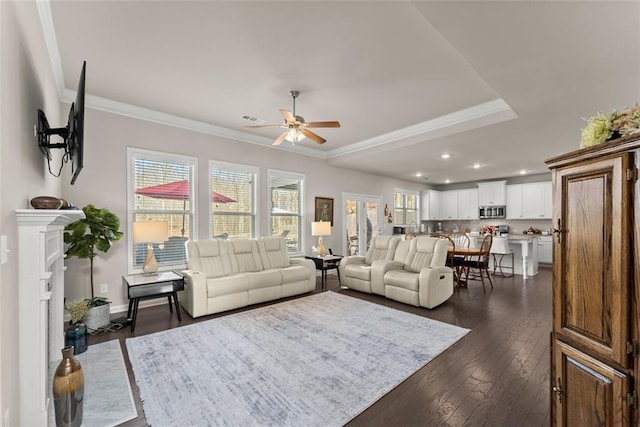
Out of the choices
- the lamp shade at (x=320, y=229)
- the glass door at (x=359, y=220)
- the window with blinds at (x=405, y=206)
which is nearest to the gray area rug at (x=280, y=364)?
the lamp shade at (x=320, y=229)

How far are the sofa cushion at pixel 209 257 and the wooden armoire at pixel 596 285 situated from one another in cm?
404

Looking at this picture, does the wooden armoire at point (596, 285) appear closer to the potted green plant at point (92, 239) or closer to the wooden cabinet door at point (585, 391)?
the wooden cabinet door at point (585, 391)

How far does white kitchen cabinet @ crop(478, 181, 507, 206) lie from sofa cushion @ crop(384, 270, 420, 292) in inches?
242

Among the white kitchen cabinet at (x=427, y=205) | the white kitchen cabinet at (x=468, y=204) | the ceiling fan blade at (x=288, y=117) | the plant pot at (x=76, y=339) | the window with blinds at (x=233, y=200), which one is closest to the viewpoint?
the plant pot at (x=76, y=339)

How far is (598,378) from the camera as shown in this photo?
47.1 inches

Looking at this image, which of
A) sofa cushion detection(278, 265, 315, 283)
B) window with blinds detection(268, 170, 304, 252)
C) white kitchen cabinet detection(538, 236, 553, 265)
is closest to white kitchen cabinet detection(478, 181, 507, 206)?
white kitchen cabinet detection(538, 236, 553, 265)

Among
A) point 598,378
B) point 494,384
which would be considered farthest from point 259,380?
point 598,378

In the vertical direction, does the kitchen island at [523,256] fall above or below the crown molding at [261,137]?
below

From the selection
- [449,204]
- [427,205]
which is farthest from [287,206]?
[449,204]

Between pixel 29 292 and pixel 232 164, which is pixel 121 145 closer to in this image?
pixel 232 164

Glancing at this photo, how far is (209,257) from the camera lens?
445cm

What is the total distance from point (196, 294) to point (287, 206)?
286 centimetres

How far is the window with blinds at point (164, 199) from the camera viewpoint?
4.25 meters

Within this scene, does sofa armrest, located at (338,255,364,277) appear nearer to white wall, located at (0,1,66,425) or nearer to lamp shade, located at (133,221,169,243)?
lamp shade, located at (133,221,169,243)
